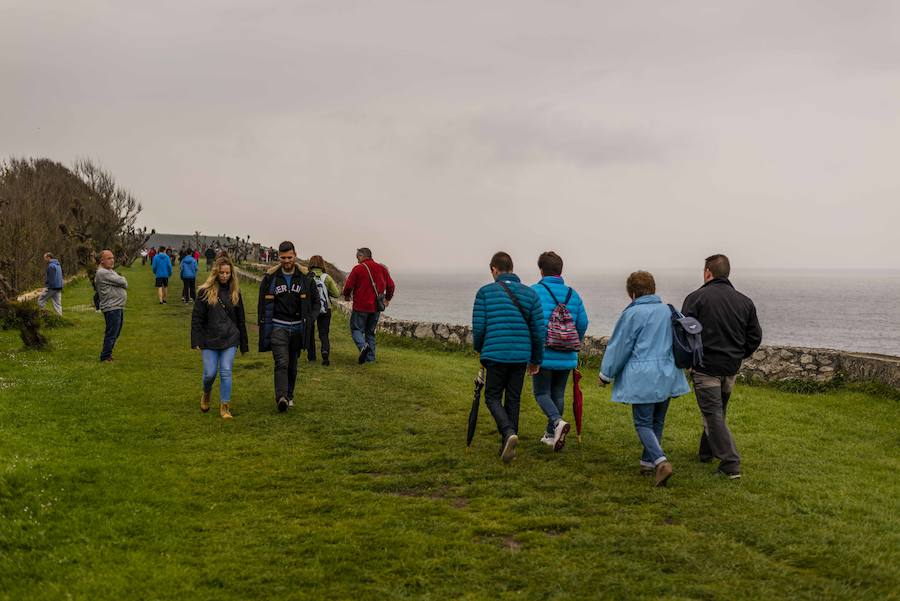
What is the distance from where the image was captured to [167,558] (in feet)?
16.3

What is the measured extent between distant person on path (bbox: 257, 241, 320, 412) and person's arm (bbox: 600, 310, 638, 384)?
421 cm

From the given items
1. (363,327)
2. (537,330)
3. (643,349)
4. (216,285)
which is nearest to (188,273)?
(363,327)

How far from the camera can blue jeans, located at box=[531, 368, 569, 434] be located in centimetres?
778

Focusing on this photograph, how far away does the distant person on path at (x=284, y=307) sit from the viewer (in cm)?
916

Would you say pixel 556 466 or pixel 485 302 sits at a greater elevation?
pixel 485 302

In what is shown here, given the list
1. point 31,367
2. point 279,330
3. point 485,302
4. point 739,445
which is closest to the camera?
point 485,302

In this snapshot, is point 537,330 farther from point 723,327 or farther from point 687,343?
point 723,327

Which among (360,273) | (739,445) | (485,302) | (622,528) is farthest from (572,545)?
(360,273)

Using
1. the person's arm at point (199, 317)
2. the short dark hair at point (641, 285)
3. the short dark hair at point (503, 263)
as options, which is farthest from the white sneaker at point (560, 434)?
the person's arm at point (199, 317)

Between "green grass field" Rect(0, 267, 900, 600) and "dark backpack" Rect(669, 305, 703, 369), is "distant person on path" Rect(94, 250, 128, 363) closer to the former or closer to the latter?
"green grass field" Rect(0, 267, 900, 600)

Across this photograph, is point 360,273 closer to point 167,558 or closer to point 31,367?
point 31,367

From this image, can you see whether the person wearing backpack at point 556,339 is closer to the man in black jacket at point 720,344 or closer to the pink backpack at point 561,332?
the pink backpack at point 561,332

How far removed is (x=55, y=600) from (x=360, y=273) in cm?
939

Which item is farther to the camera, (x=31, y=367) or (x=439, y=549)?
(x=31, y=367)
